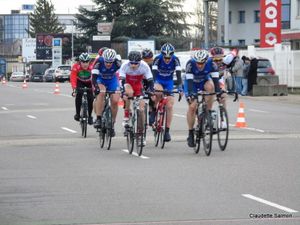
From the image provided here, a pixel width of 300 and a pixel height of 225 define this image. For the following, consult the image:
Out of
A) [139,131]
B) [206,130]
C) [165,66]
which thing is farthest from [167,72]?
[206,130]

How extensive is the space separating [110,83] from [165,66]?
1.31 meters

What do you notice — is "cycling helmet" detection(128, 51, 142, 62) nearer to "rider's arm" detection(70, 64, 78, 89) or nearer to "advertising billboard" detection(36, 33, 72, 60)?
"rider's arm" detection(70, 64, 78, 89)

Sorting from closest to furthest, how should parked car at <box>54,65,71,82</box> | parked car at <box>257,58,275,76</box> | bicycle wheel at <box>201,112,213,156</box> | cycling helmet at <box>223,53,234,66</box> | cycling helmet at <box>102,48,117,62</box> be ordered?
bicycle wheel at <box>201,112,213,156</box>, cycling helmet at <box>102,48,117,62</box>, cycling helmet at <box>223,53,234,66</box>, parked car at <box>257,58,275,76</box>, parked car at <box>54,65,71,82</box>

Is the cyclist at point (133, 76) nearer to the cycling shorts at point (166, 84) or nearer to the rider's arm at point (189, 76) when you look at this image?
the cycling shorts at point (166, 84)

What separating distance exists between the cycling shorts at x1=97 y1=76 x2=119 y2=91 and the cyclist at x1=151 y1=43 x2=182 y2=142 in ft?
3.07

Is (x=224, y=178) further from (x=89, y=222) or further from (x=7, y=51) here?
(x=7, y=51)

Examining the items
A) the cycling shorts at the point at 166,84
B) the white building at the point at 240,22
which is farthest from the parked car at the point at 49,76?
the cycling shorts at the point at 166,84

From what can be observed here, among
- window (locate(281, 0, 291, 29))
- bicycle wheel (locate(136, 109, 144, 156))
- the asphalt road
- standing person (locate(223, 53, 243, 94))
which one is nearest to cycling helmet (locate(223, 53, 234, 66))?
the asphalt road

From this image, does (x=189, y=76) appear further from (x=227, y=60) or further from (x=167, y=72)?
(x=227, y=60)

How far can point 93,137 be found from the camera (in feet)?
56.5

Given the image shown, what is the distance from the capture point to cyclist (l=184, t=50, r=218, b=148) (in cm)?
1355

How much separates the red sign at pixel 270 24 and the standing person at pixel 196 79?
102 ft

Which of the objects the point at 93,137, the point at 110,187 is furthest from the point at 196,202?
the point at 93,137

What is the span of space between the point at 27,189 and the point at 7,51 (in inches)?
6752
